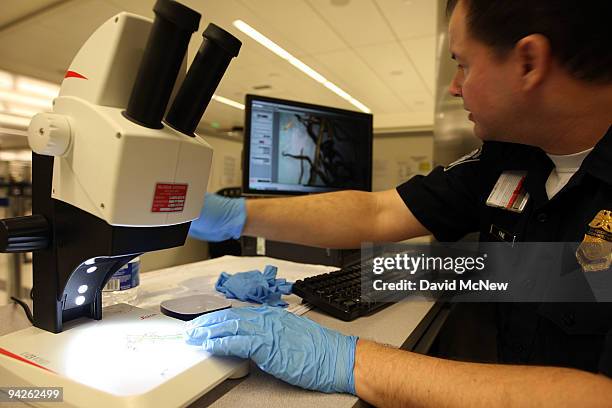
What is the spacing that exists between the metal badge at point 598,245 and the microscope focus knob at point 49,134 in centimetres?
77

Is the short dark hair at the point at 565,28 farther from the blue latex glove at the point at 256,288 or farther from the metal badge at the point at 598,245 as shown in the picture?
the blue latex glove at the point at 256,288

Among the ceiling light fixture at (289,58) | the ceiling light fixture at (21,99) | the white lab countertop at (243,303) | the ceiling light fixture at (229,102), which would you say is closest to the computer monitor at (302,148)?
the white lab countertop at (243,303)

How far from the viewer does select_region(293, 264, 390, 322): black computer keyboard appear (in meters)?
0.71

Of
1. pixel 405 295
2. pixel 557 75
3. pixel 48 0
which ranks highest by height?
pixel 48 0

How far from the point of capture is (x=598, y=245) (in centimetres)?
58

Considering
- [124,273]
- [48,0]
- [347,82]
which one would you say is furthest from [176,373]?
[347,82]

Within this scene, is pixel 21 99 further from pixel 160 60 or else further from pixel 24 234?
pixel 160 60

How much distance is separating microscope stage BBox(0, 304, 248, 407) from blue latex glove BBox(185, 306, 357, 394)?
0.06 feet

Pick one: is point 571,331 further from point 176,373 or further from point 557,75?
point 176,373

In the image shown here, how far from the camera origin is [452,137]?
162cm

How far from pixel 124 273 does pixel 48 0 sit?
327 cm

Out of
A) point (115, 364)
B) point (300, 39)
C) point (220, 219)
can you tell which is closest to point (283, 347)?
point (115, 364)

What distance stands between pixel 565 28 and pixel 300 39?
3350 millimetres

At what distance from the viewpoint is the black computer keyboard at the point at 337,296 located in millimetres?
706
